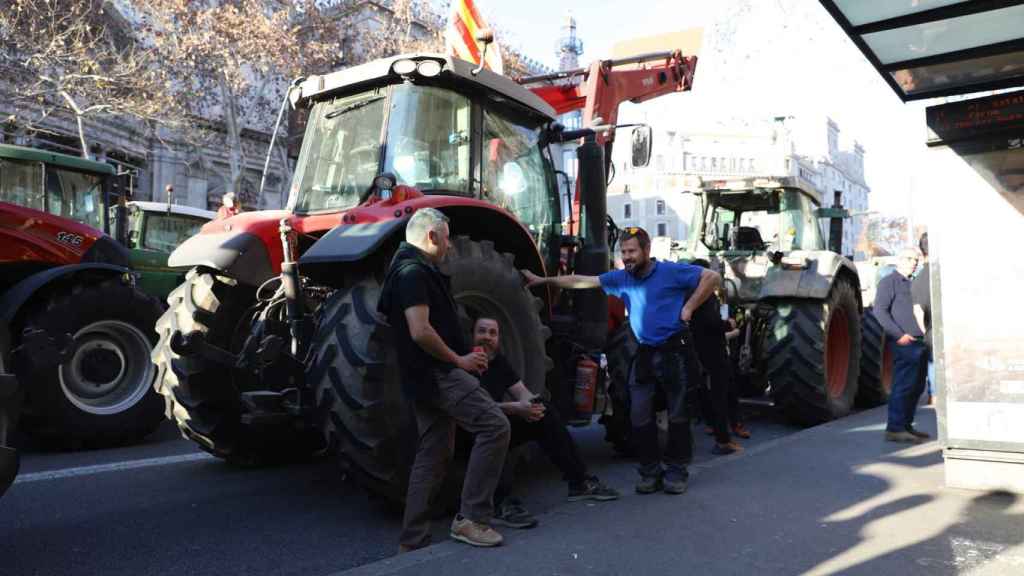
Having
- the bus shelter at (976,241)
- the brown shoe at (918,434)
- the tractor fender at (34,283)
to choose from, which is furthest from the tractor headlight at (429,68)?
the brown shoe at (918,434)

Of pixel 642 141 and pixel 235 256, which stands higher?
pixel 642 141

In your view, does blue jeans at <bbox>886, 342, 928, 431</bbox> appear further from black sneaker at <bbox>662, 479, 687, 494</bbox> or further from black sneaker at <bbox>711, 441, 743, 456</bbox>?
black sneaker at <bbox>662, 479, 687, 494</bbox>

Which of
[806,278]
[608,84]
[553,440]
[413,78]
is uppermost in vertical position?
[608,84]

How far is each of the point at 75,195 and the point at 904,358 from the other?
7.94 m

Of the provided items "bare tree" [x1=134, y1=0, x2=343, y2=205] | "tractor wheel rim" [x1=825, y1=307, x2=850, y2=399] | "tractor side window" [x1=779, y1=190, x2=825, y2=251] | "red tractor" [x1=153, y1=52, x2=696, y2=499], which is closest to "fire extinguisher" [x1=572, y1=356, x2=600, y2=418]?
"red tractor" [x1=153, y1=52, x2=696, y2=499]

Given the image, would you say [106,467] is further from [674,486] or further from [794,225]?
[794,225]

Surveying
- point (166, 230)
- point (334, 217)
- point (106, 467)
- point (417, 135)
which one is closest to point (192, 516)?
point (106, 467)

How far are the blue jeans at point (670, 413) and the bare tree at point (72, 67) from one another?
13989mm

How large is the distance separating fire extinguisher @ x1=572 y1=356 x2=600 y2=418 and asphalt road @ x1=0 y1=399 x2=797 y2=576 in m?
0.50

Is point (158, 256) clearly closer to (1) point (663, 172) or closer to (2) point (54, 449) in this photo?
(2) point (54, 449)

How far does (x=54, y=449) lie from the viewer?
666 cm

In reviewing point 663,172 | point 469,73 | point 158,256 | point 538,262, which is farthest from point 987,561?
point 663,172

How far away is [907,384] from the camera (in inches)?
272

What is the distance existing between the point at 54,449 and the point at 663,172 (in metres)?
75.1
